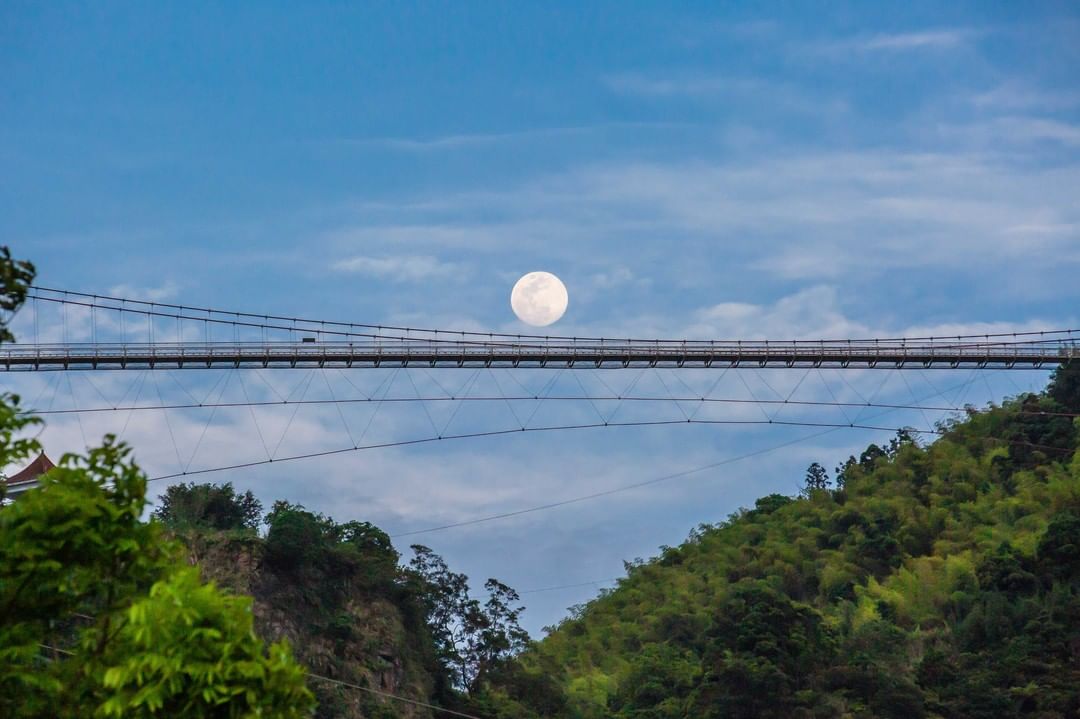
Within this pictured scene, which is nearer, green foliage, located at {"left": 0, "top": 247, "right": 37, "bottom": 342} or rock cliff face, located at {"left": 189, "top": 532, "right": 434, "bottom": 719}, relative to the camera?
green foliage, located at {"left": 0, "top": 247, "right": 37, "bottom": 342}

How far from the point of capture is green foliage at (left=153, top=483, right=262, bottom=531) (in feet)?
220

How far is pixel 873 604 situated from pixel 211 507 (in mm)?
35831

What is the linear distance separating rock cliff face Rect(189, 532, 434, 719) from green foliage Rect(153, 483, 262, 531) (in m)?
4.82

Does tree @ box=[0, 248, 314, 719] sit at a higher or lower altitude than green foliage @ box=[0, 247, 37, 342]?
lower

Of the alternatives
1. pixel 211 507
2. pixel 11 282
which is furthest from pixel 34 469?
pixel 11 282

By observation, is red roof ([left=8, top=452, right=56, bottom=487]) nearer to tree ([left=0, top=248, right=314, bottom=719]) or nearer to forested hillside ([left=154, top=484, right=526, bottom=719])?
forested hillside ([left=154, top=484, right=526, bottom=719])

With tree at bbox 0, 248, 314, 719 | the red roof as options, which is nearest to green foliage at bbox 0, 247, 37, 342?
tree at bbox 0, 248, 314, 719

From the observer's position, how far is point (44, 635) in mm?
13969

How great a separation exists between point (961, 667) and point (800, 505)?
125 ft

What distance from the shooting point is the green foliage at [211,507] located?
6706cm

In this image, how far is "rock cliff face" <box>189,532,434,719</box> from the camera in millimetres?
59688

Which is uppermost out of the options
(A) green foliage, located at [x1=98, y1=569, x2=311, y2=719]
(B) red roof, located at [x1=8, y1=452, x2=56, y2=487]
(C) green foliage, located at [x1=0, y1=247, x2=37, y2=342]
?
(B) red roof, located at [x1=8, y1=452, x2=56, y2=487]

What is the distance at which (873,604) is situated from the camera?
7838 centimetres

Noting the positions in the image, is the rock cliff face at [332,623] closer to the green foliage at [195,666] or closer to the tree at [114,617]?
the tree at [114,617]
